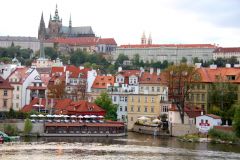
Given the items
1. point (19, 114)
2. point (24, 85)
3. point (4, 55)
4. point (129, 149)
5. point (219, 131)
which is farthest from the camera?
point (4, 55)

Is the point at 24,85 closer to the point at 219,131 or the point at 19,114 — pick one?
the point at 19,114

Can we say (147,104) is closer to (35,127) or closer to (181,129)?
(181,129)

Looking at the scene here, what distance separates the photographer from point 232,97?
241ft

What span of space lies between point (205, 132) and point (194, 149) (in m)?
11.9

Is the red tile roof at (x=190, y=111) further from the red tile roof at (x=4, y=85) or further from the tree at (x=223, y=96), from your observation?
the red tile roof at (x=4, y=85)

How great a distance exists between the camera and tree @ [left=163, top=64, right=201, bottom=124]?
7244 centimetres

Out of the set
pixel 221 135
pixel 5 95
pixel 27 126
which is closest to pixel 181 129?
pixel 221 135

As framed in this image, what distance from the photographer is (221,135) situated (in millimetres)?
62438

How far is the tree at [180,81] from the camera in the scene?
72.4m

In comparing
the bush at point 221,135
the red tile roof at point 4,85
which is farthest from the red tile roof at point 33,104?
the bush at point 221,135

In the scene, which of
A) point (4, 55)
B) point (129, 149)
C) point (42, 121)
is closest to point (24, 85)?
point (42, 121)

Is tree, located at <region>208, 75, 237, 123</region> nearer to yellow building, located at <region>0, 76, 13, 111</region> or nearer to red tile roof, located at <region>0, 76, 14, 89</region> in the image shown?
yellow building, located at <region>0, 76, 13, 111</region>

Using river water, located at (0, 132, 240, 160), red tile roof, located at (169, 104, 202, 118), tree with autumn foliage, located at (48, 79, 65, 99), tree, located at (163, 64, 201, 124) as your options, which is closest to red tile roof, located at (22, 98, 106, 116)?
red tile roof, located at (169, 104, 202, 118)

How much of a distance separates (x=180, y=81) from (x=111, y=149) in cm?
2176
